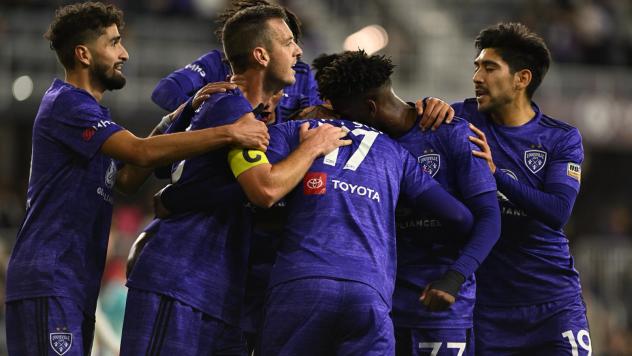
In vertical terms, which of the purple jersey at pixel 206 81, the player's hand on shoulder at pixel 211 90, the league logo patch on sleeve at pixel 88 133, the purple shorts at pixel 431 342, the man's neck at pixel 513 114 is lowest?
the purple shorts at pixel 431 342

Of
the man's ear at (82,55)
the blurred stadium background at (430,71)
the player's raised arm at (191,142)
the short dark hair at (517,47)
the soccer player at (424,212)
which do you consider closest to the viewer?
the player's raised arm at (191,142)

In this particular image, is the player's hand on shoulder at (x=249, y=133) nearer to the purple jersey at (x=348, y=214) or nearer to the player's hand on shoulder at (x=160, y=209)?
the purple jersey at (x=348, y=214)

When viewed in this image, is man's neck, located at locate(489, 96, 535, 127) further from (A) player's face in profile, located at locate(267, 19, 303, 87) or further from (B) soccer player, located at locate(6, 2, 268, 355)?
(B) soccer player, located at locate(6, 2, 268, 355)

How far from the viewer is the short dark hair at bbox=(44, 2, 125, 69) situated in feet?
21.8

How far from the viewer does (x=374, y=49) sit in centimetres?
1747

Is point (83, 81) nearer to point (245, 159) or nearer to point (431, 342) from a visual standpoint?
point (245, 159)

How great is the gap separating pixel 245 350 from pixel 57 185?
4.30ft

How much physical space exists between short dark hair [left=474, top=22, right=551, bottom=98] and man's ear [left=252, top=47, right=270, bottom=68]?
1.69 metres

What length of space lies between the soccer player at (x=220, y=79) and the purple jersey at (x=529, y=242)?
1.29 meters

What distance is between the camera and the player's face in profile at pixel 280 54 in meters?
6.27

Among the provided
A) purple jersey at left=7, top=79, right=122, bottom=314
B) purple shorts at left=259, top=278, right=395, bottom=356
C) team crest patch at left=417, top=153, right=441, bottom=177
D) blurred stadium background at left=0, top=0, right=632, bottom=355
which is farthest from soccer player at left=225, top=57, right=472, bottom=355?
blurred stadium background at left=0, top=0, right=632, bottom=355

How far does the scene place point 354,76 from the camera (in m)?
6.36

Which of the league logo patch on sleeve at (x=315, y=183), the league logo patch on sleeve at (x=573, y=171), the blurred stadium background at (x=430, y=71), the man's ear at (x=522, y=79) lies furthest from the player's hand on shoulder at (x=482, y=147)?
the blurred stadium background at (x=430, y=71)

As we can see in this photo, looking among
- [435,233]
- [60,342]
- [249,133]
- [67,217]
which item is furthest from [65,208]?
[435,233]
